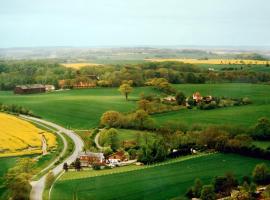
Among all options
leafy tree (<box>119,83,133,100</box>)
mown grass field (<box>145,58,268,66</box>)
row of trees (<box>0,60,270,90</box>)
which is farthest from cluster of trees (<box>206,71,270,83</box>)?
leafy tree (<box>119,83,133,100</box>)

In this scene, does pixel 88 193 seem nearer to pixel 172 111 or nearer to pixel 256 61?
pixel 172 111

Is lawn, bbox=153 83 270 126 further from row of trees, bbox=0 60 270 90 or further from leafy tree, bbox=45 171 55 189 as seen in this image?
leafy tree, bbox=45 171 55 189

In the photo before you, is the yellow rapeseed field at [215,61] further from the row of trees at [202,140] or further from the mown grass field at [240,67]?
the row of trees at [202,140]

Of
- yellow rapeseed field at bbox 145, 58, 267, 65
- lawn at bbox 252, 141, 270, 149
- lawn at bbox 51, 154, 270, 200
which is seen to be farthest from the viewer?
yellow rapeseed field at bbox 145, 58, 267, 65

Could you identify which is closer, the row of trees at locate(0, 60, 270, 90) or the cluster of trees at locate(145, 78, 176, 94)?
the cluster of trees at locate(145, 78, 176, 94)

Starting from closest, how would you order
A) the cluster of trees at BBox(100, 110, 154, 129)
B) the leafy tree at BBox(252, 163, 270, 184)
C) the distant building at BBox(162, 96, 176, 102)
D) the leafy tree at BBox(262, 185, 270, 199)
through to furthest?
the leafy tree at BBox(262, 185, 270, 199), the leafy tree at BBox(252, 163, 270, 184), the cluster of trees at BBox(100, 110, 154, 129), the distant building at BBox(162, 96, 176, 102)

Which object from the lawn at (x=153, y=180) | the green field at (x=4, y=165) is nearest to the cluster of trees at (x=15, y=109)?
the green field at (x=4, y=165)
